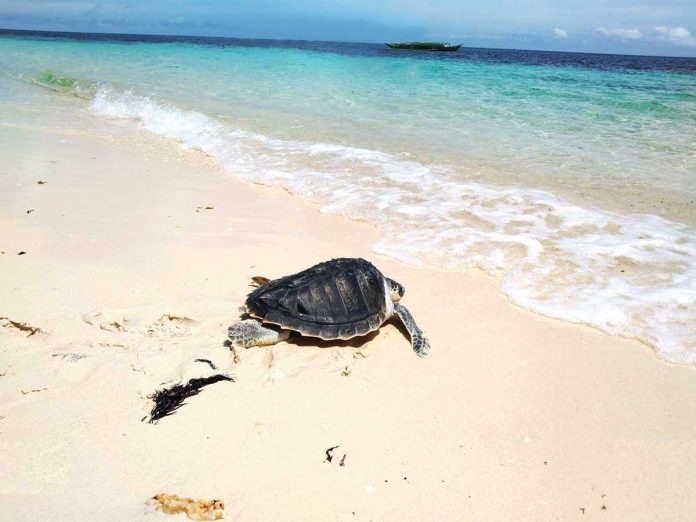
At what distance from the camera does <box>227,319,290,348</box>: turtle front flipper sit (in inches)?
141

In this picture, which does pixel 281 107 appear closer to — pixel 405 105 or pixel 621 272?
pixel 405 105

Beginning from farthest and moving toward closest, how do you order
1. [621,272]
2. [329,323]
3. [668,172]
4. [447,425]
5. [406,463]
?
[668,172]
[621,272]
[329,323]
[447,425]
[406,463]

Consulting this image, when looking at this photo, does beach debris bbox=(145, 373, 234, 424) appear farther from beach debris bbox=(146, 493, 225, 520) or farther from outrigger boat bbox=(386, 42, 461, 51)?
outrigger boat bbox=(386, 42, 461, 51)

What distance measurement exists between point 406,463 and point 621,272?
3520 millimetres

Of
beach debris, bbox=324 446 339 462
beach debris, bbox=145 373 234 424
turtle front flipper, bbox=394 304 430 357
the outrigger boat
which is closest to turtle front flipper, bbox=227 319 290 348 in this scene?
beach debris, bbox=145 373 234 424

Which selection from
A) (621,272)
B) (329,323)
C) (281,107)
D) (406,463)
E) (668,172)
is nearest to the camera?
(406,463)

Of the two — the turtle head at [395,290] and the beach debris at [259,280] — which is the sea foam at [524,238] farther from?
the beach debris at [259,280]

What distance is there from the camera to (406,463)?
272cm

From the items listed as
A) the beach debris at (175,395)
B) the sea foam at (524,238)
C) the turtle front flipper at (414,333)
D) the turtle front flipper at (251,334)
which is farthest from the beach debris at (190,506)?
the sea foam at (524,238)

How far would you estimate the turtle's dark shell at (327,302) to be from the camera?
3.67 meters

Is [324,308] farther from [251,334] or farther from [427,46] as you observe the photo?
[427,46]

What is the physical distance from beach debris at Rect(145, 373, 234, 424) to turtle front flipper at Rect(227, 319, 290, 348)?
1.07ft

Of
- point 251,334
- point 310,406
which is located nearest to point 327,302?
point 251,334

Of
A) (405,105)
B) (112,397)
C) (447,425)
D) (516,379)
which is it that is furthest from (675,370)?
(405,105)
